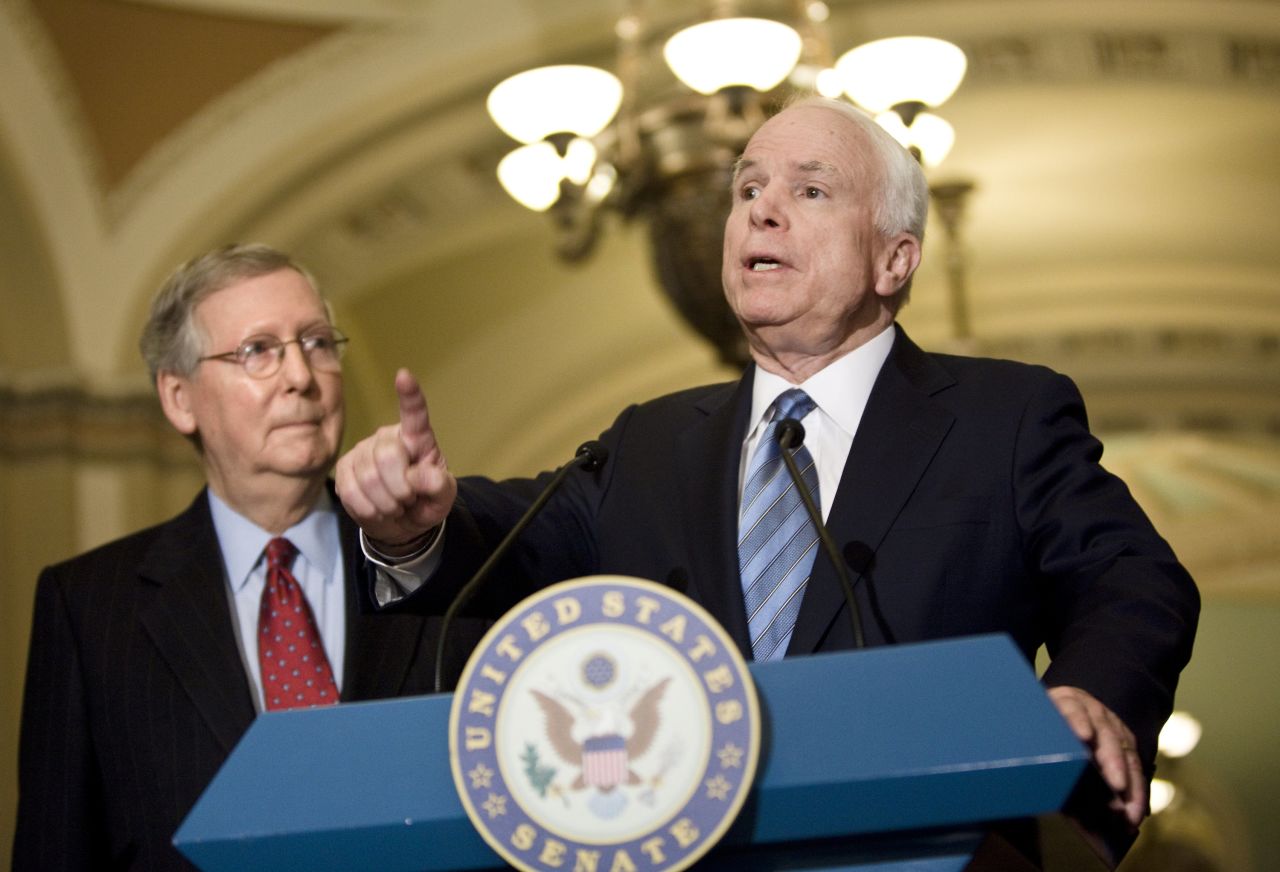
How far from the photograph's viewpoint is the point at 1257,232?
37.9 ft

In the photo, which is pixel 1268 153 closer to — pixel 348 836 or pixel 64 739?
pixel 64 739

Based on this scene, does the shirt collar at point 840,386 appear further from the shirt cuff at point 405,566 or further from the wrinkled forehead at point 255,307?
the wrinkled forehead at point 255,307

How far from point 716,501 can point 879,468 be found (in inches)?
7.6

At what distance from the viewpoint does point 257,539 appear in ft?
9.12

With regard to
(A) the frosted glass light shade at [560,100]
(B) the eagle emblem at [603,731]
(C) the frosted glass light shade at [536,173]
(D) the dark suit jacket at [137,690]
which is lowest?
(D) the dark suit jacket at [137,690]

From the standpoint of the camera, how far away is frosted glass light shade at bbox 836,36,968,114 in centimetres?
534

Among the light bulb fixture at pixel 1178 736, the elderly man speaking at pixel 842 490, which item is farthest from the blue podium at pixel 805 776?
the light bulb fixture at pixel 1178 736

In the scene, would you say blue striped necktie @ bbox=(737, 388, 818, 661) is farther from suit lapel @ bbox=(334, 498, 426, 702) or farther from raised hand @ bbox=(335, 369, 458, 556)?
suit lapel @ bbox=(334, 498, 426, 702)

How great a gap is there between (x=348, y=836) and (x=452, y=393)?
10.5 metres

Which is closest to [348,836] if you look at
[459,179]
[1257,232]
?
[459,179]

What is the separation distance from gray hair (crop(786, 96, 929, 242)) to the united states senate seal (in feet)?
3.19

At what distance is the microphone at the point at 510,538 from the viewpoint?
161 centimetres

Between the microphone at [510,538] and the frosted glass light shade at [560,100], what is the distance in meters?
4.00

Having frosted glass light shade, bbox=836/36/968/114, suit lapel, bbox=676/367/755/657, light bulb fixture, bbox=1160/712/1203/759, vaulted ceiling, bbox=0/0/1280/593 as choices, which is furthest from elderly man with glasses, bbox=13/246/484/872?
light bulb fixture, bbox=1160/712/1203/759
